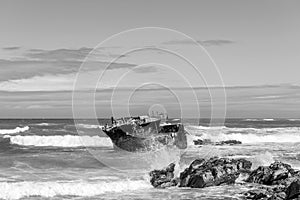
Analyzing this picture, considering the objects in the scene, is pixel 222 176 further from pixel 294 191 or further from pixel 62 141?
pixel 62 141

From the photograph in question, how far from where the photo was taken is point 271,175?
83.3 ft

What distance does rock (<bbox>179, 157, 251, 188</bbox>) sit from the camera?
24.7m

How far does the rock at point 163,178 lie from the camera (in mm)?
25422

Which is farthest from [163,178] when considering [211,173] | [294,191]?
[294,191]

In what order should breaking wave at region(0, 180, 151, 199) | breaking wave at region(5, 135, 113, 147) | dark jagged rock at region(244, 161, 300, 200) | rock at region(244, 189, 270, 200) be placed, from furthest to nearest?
breaking wave at region(5, 135, 113, 147) → breaking wave at region(0, 180, 151, 199) → dark jagged rock at region(244, 161, 300, 200) → rock at region(244, 189, 270, 200)

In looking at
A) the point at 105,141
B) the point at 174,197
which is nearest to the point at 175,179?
the point at 174,197

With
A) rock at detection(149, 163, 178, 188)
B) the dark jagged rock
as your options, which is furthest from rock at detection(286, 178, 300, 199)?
rock at detection(149, 163, 178, 188)

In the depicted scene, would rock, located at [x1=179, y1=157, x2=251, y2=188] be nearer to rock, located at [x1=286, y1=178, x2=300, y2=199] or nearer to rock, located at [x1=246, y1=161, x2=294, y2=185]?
rock, located at [x1=246, y1=161, x2=294, y2=185]

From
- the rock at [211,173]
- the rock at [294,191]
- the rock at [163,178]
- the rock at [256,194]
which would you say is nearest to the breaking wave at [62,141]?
the rock at [163,178]

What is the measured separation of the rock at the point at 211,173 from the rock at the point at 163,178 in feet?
2.15

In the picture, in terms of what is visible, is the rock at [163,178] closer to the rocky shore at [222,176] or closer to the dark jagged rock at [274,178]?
the rocky shore at [222,176]

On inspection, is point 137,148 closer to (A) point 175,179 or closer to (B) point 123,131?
(B) point 123,131

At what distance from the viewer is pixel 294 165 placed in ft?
113

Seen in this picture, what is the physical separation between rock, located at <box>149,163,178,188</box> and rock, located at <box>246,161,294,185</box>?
4658 mm
